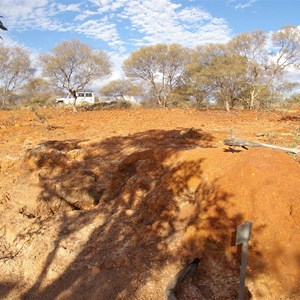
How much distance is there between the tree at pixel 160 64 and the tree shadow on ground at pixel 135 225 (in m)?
20.2

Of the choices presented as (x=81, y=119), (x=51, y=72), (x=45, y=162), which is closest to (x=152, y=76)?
(x=51, y=72)

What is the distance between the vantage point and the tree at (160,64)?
2614 centimetres

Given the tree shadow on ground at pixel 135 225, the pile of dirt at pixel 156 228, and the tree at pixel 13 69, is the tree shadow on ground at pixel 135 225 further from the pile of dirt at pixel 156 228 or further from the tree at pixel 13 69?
the tree at pixel 13 69

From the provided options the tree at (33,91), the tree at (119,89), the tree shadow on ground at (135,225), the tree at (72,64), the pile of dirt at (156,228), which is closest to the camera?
the pile of dirt at (156,228)

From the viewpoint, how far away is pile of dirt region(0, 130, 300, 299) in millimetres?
3777

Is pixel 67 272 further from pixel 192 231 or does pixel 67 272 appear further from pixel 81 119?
pixel 81 119

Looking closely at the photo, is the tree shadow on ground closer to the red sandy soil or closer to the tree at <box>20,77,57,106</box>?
the red sandy soil

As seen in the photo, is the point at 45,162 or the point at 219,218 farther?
the point at 45,162

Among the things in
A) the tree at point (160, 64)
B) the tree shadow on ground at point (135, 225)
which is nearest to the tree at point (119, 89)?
the tree at point (160, 64)

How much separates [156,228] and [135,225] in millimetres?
431

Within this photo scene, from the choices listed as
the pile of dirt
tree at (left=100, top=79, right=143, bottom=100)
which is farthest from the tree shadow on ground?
tree at (left=100, top=79, right=143, bottom=100)

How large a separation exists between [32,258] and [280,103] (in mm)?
22800

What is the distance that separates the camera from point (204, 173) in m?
5.00

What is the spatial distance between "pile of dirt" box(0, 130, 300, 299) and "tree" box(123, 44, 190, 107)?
67.1 ft
